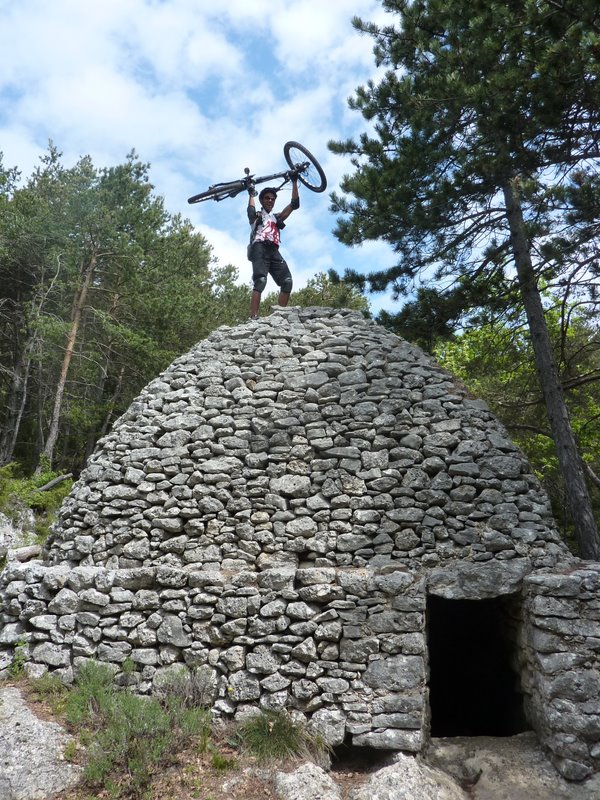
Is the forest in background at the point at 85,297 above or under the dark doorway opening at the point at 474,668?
above

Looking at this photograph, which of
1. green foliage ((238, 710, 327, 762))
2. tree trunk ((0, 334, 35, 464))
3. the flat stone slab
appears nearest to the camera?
the flat stone slab

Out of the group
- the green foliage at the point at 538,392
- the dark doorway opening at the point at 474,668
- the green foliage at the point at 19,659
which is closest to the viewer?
the green foliage at the point at 19,659

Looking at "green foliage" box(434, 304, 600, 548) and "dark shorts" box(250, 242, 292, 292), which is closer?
"dark shorts" box(250, 242, 292, 292)

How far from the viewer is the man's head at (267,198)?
8344 millimetres

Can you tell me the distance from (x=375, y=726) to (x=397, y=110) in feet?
28.0

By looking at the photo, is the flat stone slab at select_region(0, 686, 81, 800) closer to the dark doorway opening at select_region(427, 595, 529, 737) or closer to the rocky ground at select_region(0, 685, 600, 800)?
the rocky ground at select_region(0, 685, 600, 800)

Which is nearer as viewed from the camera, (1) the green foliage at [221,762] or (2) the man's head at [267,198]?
(1) the green foliage at [221,762]

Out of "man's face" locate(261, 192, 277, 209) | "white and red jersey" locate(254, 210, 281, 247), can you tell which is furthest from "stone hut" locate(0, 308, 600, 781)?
"man's face" locate(261, 192, 277, 209)

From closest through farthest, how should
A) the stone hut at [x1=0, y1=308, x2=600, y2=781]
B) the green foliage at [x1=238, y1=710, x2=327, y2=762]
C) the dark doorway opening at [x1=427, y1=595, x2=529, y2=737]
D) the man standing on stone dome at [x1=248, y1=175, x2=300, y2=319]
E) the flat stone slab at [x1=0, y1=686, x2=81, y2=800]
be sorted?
the flat stone slab at [x1=0, y1=686, x2=81, y2=800] → the green foliage at [x1=238, y1=710, x2=327, y2=762] → the stone hut at [x1=0, y1=308, x2=600, y2=781] → the dark doorway opening at [x1=427, y1=595, x2=529, y2=737] → the man standing on stone dome at [x1=248, y1=175, x2=300, y2=319]

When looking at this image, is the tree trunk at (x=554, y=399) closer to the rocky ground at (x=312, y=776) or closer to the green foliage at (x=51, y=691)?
the rocky ground at (x=312, y=776)

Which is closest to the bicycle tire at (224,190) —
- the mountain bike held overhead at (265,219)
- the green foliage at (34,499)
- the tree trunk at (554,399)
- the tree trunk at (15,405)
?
the mountain bike held overhead at (265,219)

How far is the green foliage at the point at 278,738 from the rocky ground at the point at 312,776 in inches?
4.5

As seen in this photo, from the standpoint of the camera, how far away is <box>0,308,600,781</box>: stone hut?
5156 mm

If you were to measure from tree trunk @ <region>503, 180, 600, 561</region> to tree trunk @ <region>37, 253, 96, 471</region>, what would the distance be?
10.7 meters
